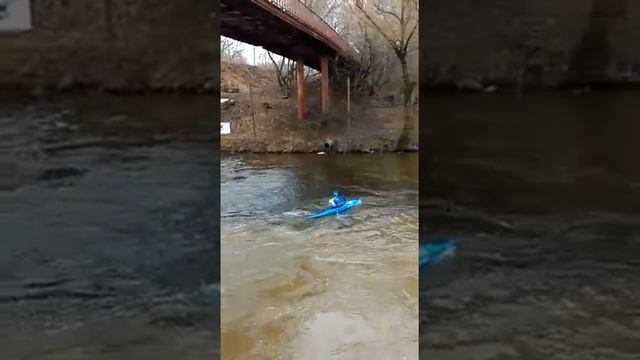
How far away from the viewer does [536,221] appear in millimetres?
1943

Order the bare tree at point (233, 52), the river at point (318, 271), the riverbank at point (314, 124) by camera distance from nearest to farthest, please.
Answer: the river at point (318, 271) < the riverbank at point (314, 124) < the bare tree at point (233, 52)

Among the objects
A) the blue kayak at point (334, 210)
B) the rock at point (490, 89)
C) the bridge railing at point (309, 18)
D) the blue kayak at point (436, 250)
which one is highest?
the bridge railing at point (309, 18)

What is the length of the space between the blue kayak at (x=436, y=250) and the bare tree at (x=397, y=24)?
16646 millimetres

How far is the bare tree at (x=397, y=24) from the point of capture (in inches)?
734

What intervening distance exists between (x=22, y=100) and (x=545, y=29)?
1688mm

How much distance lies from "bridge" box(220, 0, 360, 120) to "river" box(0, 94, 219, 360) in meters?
7.35

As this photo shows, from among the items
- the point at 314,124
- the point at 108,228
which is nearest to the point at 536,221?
the point at 108,228

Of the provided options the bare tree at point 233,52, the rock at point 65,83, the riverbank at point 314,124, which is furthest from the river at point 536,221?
the bare tree at point 233,52

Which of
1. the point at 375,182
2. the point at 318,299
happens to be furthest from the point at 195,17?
the point at 375,182

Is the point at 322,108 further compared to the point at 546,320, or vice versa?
the point at 322,108

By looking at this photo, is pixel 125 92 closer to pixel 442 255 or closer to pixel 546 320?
pixel 442 255

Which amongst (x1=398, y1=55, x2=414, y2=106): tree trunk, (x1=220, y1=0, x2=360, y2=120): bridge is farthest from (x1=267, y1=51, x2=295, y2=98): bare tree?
(x1=398, y1=55, x2=414, y2=106): tree trunk

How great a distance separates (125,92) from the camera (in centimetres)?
195

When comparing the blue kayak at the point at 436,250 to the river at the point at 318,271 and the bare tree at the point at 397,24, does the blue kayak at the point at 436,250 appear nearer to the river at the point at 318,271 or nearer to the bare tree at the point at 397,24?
the river at the point at 318,271
